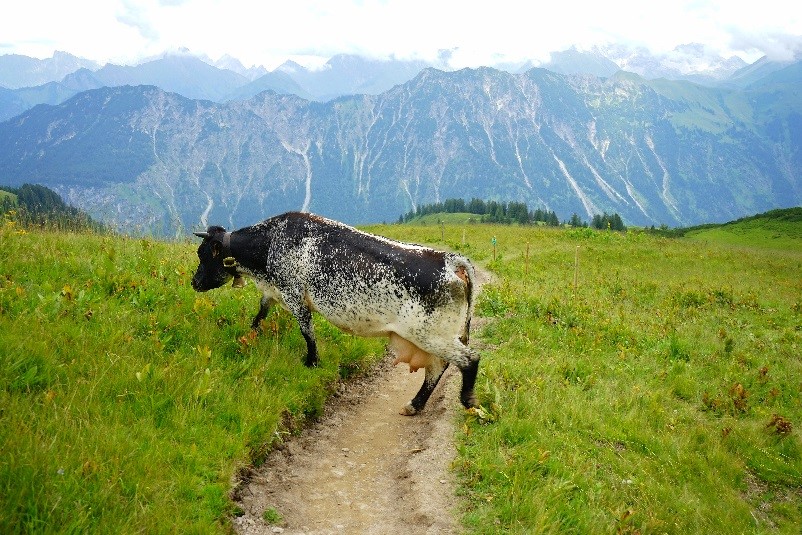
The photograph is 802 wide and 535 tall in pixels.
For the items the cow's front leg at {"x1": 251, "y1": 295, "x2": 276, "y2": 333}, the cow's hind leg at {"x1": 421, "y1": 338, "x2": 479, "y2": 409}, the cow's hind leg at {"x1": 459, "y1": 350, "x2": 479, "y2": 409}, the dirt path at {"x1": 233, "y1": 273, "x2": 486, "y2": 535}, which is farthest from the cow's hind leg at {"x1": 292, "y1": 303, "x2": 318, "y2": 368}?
the cow's hind leg at {"x1": 459, "y1": 350, "x2": 479, "y2": 409}

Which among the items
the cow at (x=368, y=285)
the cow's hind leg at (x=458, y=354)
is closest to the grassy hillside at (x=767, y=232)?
the cow's hind leg at (x=458, y=354)

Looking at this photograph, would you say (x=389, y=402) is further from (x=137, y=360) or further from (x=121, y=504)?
(x=121, y=504)

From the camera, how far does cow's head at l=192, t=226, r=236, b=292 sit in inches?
384

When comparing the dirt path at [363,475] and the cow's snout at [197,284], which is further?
the cow's snout at [197,284]

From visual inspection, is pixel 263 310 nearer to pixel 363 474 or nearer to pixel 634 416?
pixel 363 474

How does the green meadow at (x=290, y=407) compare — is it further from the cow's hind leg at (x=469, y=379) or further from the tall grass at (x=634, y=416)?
the cow's hind leg at (x=469, y=379)

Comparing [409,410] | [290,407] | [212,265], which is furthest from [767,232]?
[290,407]

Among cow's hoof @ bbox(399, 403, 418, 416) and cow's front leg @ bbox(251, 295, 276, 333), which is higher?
cow's front leg @ bbox(251, 295, 276, 333)

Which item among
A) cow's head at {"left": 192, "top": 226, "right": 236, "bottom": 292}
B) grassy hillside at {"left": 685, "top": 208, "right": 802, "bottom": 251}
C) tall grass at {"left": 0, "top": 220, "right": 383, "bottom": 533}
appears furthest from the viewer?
grassy hillside at {"left": 685, "top": 208, "right": 802, "bottom": 251}

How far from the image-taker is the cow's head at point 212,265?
976 cm

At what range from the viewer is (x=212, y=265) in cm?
983

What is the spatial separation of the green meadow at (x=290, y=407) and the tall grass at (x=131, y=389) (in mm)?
27

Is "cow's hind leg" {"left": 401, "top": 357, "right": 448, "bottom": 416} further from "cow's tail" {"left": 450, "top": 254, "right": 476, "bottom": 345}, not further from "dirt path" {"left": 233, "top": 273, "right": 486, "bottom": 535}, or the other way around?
"cow's tail" {"left": 450, "top": 254, "right": 476, "bottom": 345}

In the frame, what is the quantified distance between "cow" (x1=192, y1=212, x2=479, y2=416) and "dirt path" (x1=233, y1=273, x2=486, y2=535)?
64cm
